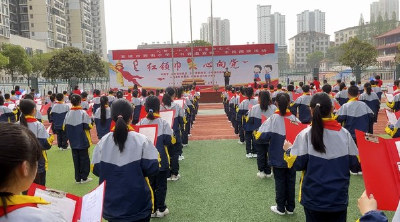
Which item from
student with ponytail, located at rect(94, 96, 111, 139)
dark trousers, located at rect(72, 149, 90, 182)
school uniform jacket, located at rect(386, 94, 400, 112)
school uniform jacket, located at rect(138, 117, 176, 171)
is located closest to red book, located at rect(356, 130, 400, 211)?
school uniform jacket, located at rect(138, 117, 176, 171)

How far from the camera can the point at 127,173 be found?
115 inches

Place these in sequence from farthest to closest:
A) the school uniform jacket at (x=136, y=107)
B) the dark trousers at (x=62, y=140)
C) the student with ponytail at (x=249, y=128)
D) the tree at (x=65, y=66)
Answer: the tree at (x=65, y=66)
the school uniform jacket at (x=136, y=107)
the dark trousers at (x=62, y=140)
the student with ponytail at (x=249, y=128)

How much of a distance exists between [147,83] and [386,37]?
137 ft

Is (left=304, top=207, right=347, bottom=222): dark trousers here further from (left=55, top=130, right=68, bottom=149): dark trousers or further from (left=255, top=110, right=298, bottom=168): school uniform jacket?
(left=55, top=130, right=68, bottom=149): dark trousers

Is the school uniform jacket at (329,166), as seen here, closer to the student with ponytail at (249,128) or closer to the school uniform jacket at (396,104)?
the student with ponytail at (249,128)

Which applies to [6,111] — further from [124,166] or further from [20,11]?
[20,11]

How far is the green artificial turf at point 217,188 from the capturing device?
4.53 m

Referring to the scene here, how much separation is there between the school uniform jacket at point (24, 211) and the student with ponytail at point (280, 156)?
3.38 metres

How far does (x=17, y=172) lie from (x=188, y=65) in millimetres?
22971

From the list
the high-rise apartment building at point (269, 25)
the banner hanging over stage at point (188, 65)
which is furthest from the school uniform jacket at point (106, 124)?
the high-rise apartment building at point (269, 25)

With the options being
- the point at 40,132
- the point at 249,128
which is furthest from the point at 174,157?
the point at 40,132

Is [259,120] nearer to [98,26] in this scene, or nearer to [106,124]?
[106,124]

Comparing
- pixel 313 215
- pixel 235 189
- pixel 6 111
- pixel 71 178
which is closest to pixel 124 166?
pixel 313 215

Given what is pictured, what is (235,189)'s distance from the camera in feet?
18.2
